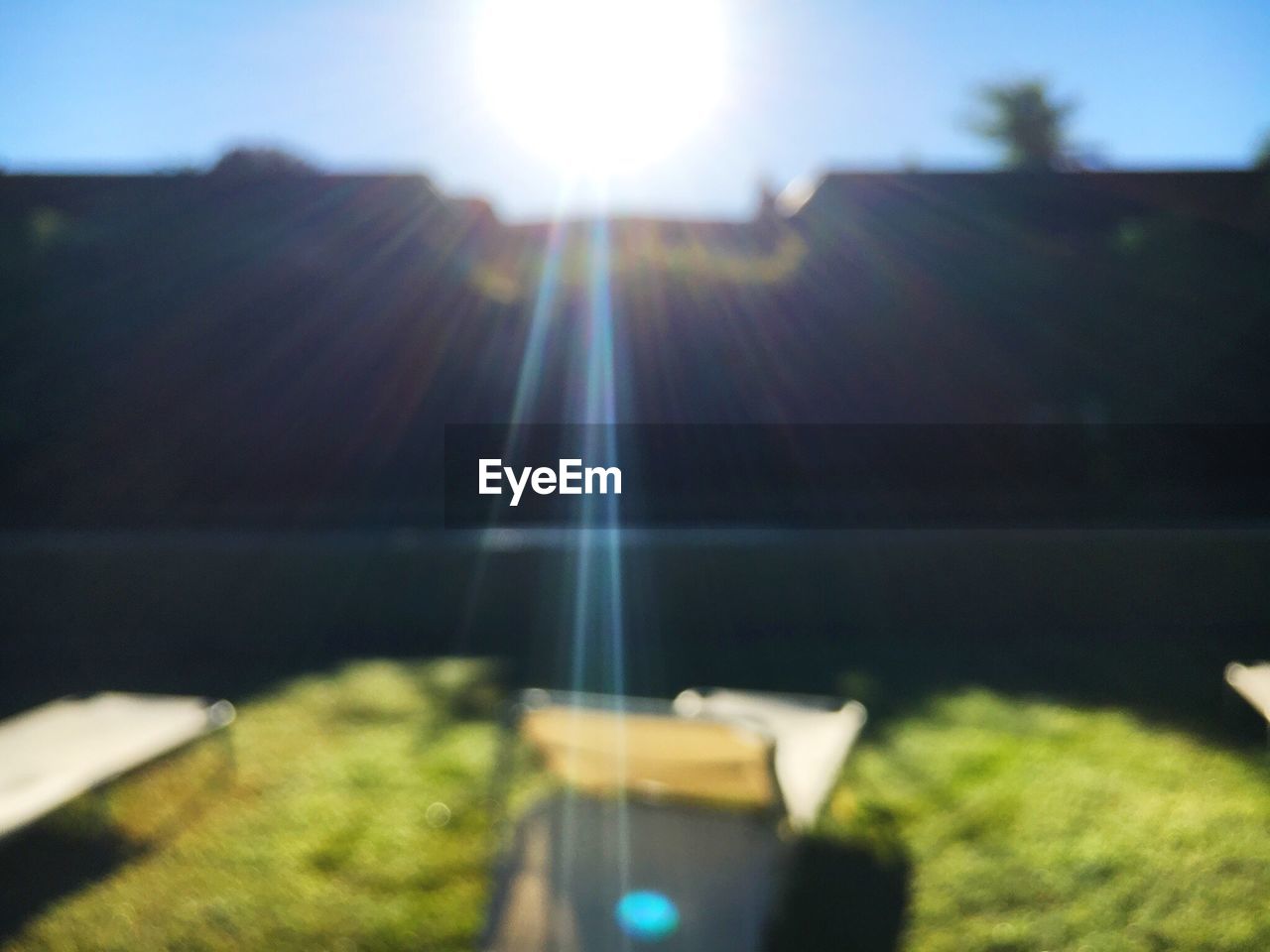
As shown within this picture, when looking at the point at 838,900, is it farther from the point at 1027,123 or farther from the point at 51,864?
the point at 1027,123

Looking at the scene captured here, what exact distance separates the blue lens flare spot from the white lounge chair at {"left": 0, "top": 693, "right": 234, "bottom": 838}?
2002mm

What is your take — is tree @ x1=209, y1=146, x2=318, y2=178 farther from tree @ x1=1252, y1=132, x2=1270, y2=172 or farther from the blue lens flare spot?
tree @ x1=1252, y1=132, x2=1270, y2=172

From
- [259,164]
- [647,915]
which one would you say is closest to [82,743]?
[647,915]

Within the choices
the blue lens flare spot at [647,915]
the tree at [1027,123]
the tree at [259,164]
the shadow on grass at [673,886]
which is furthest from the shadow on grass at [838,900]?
the tree at [1027,123]

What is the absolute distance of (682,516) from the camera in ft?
31.6

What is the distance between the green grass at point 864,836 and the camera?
113 inches

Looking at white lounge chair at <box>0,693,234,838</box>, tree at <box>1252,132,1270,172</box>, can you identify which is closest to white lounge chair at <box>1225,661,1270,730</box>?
white lounge chair at <box>0,693,234,838</box>

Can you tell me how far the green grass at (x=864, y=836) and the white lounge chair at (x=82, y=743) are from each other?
0.76 feet

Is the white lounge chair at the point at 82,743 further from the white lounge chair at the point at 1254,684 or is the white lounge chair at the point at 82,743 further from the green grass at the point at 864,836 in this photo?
the white lounge chair at the point at 1254,684

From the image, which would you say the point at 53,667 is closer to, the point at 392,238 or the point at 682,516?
the point at 682,516

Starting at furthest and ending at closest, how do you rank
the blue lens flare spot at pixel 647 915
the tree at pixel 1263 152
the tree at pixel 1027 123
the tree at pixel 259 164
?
the tree at pixel 1027 123 → the tree at pixel 1263 152 → the tree at pixel 259 164 → the blue lens flare spot at pixel 647 915

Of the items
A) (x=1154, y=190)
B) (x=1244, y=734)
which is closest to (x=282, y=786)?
(x=1244, y=734)

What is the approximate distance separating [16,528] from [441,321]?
5369 millimetres

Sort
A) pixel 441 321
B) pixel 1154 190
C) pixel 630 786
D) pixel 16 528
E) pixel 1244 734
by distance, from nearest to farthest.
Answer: pixel 630 786, pixel 1244 734, pixel 16 528, pixel 441 321, pixel 1154 190
